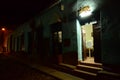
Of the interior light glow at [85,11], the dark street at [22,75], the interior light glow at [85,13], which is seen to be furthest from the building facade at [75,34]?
the dark street at [22,75]

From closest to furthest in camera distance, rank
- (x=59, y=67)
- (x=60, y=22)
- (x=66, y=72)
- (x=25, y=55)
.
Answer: (x=66, y=72) → (x=59, y=67) → (x=60, y=22) → (x=25, y=55)

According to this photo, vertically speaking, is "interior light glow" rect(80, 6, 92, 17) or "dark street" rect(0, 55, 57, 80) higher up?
"interior light glow" rect(80, 6, 92, 17)

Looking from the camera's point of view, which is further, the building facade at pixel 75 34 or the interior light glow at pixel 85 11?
the interior light glow at pixel 85 11

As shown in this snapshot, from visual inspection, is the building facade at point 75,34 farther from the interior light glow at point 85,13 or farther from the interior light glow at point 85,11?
the interior light glow at point 85,13

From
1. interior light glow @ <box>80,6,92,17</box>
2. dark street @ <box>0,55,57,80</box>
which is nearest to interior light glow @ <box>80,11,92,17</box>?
interior light glow @ <box>80,6,92,17</box>

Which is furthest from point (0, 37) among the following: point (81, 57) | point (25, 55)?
point (81, 57)

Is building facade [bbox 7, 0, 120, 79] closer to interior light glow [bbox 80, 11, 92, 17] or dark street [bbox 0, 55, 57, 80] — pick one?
interior light glow [bbox 80, 11, 92, 17]

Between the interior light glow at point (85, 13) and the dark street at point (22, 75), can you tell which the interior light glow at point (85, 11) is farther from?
the dark street at point (22, 75)

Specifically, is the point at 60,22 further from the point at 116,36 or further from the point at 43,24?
the point at 116,36

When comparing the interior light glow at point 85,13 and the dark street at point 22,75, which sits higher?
the interior light glow at point 85,13

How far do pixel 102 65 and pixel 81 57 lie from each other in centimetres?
240

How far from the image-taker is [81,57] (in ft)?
34.2

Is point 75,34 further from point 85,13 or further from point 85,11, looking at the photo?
point 85,11

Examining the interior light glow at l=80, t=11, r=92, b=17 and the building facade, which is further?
the interior light glow at l=80, t=11, r=92, b=17
